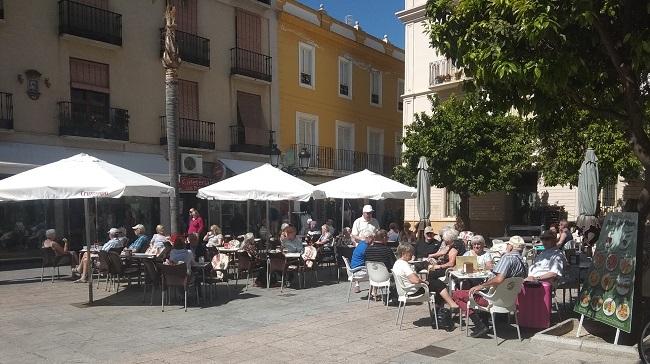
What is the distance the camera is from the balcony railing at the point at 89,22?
51.7ft

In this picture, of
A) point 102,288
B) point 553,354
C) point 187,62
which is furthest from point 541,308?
point 187,62

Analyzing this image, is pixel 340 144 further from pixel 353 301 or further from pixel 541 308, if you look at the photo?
pixel 541 308

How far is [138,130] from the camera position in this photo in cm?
1783

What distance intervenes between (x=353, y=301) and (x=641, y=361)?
15.3 feet

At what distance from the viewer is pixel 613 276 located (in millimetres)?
5906

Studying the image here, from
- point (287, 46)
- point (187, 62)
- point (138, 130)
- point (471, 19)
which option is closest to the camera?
point (471, 19)

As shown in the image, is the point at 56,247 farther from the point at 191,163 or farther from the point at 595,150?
the point at 595,150

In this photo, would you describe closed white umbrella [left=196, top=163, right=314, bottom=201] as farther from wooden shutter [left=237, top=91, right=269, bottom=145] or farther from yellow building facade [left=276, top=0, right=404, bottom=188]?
yellow building facade [left=276, top=0, right=404, bottom=188]

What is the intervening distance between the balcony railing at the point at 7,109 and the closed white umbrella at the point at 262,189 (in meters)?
6.59

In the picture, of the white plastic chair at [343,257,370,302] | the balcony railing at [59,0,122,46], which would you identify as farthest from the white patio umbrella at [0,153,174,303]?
the balcony railing at [59,0,122,46]

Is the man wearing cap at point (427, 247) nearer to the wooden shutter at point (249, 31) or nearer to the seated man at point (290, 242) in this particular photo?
the seated man at point (290, 242)

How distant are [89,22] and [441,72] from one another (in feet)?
42.0

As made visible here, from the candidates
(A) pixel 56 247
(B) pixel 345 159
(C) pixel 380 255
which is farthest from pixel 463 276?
(B) pixel 345 159

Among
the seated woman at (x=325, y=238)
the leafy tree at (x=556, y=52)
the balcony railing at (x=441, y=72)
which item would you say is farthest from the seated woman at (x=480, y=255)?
the balcony railing at (x=441, y=72)
